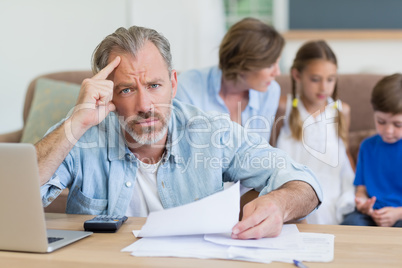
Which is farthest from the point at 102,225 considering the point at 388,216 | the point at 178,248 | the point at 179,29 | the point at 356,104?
the point at 179,29

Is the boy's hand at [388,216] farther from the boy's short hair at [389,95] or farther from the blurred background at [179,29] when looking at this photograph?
the blurred background at [179,29]

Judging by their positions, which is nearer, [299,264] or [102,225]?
[299,264]

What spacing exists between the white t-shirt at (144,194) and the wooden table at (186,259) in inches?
11.0

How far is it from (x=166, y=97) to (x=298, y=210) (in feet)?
1.52

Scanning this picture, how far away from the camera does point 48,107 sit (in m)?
2.51

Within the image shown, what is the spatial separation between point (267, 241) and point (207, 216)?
0.43ft

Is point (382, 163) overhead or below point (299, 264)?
below

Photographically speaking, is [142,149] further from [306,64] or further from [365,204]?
[306,64]

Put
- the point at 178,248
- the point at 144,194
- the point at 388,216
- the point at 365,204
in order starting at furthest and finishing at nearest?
the point at 365,204, the point at 388,216, the point at 144,194, the point at 178,248

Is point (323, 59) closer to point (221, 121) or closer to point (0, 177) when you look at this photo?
point (221, 121)

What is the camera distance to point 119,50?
136 cm

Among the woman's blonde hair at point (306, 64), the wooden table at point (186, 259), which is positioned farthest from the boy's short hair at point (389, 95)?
the wooden table at point (186, 259)

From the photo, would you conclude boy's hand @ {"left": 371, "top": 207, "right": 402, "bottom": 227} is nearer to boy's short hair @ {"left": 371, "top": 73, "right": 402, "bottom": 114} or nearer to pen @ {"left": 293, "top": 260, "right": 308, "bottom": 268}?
boy's short hair @ {"left": 371, "top": 73, "right": 402, "bottom": 114}

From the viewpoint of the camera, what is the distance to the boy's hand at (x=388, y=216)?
1.96 m
